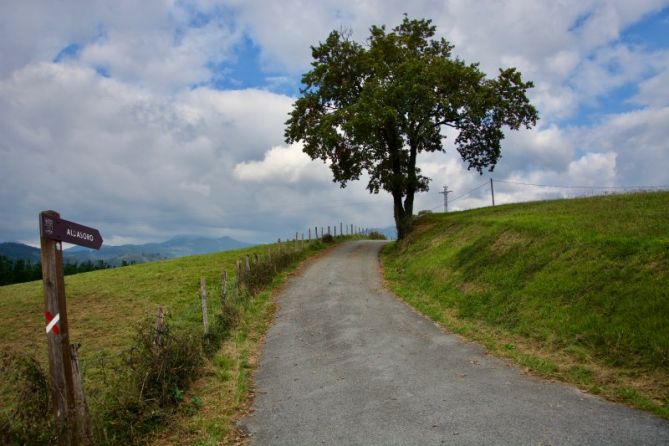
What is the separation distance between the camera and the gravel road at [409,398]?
707 cm

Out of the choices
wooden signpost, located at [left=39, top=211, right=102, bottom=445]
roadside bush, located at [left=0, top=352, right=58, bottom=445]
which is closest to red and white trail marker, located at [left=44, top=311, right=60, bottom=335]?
wooden signpost, located at [left=39, top=211, right=102, bottom=445]

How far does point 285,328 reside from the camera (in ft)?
51.9

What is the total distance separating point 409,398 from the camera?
29.0 feet

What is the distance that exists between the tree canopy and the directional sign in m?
24.5

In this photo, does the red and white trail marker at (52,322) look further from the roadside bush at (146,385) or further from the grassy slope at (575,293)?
the grassy slope at (575,293)

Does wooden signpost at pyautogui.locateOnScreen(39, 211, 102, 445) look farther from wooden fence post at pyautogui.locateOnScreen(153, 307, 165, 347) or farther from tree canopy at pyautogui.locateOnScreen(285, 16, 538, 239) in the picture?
tree canopy at pyautogui.locateOnScreen(285, 16, 538, 239)

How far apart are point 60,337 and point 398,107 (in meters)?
29.0

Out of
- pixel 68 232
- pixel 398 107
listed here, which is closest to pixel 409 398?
pixel 68 232

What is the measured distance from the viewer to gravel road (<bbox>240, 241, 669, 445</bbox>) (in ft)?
23.2

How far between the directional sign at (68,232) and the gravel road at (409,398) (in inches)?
159

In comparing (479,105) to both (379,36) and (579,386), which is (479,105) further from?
(579,386)

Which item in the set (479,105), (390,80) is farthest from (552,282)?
(390,80)

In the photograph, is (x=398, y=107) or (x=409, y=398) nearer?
(x=409, y=398)

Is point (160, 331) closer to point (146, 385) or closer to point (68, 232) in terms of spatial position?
point (146, 385)
